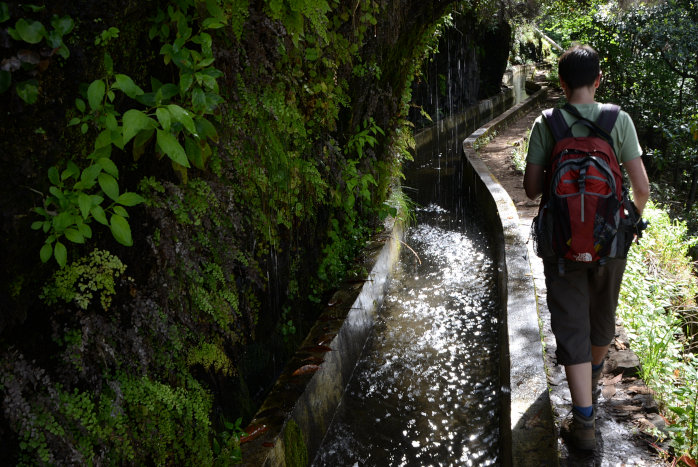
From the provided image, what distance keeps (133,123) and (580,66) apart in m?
2.34

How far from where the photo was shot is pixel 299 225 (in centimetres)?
463

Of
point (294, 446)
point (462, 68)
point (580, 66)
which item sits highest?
point (462, 68)

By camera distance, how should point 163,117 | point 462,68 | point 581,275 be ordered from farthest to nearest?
point 462,68 < point 581,275 < point 163,117

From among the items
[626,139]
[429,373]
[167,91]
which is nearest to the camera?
[167,91]

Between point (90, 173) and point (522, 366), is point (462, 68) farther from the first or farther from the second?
point (90, 173)

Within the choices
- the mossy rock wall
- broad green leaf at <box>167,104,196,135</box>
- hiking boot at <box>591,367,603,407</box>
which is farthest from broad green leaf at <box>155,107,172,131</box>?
hiking boot at <box>591,367,603,407</box>

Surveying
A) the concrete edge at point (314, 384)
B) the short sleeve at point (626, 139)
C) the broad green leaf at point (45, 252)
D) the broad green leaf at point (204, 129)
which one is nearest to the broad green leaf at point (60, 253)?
the broad green leaf at point (45, 252)

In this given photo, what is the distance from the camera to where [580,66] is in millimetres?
2814

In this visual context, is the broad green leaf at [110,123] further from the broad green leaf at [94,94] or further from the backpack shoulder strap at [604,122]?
the backpack shoulder strap at [604,122]

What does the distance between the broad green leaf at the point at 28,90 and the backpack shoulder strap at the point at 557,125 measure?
8.13 feet

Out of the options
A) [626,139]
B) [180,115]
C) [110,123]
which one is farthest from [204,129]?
[626,139]

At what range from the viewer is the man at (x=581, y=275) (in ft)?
9.21

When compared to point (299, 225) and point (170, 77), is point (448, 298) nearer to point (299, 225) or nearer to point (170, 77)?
point (299, 225)

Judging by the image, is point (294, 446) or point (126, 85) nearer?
point (126, 85)
